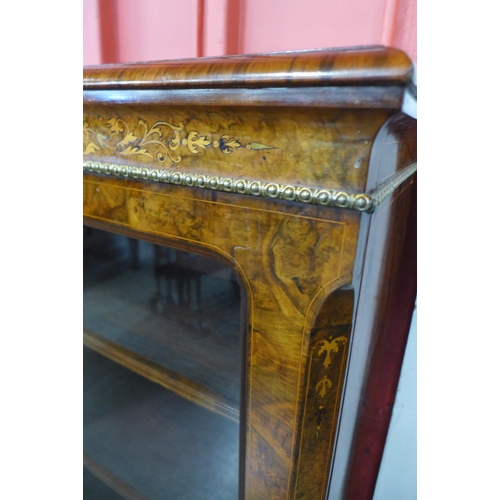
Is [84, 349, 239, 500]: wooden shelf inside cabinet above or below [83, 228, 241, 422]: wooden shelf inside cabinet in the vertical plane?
below

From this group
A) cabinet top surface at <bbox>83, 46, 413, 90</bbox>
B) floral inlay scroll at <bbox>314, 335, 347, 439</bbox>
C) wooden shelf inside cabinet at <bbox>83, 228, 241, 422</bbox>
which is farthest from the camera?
wooden shelf inside cabinet at <bbox>83, 228, 241, 422</bbox>

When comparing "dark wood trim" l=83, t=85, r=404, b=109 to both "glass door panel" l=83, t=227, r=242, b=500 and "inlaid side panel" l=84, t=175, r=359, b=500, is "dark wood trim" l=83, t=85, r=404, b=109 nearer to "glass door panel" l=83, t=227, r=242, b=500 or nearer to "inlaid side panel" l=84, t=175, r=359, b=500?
"inlaid side panel" l=84, t=175, r=359, b=500

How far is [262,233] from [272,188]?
0.15 ft

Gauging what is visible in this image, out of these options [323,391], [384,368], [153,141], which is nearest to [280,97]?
[153,141]

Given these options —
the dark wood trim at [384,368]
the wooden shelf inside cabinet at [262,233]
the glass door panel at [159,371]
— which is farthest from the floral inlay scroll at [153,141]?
the dark wood trim at [384,368]

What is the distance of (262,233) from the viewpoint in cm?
33

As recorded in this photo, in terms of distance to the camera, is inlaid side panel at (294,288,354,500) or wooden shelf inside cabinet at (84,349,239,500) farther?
wooden shelf inside cabinet at (84,349,239,500)

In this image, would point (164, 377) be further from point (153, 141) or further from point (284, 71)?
point (284, 71)

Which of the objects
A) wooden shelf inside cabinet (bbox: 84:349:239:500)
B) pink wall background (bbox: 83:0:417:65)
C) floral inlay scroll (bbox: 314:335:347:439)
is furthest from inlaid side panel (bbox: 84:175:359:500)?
pink wall background (bbox: 83:0:417:65)

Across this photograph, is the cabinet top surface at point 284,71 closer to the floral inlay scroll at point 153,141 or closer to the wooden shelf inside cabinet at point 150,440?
the floral inlay scroll at point 153,141

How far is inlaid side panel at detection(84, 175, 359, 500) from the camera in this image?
1.02ft

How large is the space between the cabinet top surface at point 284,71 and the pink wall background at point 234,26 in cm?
30

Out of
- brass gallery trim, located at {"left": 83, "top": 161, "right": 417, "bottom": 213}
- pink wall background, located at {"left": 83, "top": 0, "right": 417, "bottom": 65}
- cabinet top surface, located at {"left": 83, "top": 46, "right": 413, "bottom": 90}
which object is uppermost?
pink wall background, located at {"left": 83, "top": 0, "right": 417, "bottom": 65}
